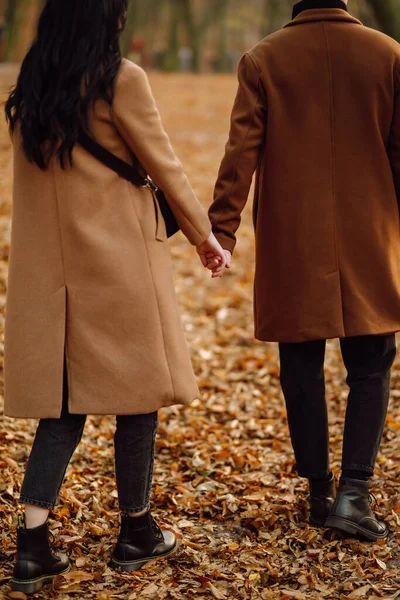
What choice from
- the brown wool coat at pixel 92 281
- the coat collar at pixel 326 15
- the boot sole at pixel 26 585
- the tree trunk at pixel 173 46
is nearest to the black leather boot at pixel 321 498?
the brown wool coat at pixel 92 281

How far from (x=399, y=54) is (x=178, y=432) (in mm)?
2423

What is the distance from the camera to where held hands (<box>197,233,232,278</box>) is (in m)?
2.94

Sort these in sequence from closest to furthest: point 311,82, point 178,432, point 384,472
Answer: point 311,82
point 384,472
point 178,432

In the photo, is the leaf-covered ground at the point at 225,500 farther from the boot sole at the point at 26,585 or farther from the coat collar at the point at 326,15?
the coat collar at the point at 326,15

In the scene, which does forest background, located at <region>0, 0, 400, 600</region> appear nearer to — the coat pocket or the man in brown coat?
the man in brown coat

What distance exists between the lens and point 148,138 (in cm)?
265

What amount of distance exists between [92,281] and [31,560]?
96 centimetres

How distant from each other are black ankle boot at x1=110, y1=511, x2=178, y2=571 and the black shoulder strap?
47.1 inches

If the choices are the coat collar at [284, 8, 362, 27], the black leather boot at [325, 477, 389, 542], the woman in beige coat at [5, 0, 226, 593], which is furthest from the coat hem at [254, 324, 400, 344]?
the coat collar at [284, 8, 362, 27]

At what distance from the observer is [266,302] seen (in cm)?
313

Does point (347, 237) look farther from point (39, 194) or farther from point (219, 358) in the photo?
point (219, 358)

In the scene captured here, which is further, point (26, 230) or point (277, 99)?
point (277, 99)

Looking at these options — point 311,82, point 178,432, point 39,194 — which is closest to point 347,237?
point 311,82

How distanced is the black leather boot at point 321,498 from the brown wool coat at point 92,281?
2.78ft
